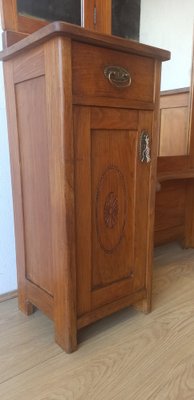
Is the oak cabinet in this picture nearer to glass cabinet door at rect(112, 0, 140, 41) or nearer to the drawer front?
the drawer front

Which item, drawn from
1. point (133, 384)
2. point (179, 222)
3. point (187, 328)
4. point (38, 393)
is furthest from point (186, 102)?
point (38, 393)

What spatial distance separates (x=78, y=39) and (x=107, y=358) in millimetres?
908

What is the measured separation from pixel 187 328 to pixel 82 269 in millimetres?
471

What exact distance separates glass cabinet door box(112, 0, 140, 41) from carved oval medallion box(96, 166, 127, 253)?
2.44ft

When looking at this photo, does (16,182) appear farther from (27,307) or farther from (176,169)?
(176,169)

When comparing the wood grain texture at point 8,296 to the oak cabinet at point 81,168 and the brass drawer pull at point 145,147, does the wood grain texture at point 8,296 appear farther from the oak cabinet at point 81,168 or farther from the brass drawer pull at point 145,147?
the brass drawer pull at point 145,147

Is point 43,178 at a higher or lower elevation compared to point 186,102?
lower

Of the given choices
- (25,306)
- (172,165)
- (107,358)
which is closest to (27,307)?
(25,306)

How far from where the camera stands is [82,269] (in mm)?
922

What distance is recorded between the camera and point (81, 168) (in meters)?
0.86

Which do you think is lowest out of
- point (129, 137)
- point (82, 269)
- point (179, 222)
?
point (179, 222)

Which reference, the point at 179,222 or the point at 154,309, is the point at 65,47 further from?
the point at 179,222

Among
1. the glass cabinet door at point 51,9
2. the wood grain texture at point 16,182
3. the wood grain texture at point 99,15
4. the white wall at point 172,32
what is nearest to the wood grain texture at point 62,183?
the wood grain texture at point 16,182

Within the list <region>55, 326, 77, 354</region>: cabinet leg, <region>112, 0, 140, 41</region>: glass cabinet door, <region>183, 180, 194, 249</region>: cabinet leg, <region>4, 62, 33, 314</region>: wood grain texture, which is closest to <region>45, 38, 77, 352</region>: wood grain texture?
<region>55, 326, 77, 354</region>: cabinet leg
